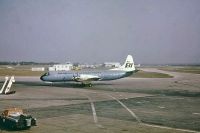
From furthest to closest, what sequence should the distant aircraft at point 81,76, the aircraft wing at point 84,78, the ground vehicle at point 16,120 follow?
the aircraft wing at point 84,78, the distant aircraft at point 81,76, the ground vehicle at point 16,120

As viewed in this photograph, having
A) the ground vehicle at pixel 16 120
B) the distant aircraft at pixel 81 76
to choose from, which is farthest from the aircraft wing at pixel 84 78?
the ground vehicle at pixel 16 120

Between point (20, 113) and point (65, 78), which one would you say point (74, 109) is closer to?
point (20, 113)

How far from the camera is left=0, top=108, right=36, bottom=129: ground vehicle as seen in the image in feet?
101

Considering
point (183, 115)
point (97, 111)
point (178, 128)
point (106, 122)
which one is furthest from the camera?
point (97, 111)

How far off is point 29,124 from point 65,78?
58.2 metres

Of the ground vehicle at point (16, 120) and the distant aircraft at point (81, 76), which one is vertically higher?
the distant aircraft at point (81, 76)

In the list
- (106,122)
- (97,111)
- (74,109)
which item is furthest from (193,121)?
(74,109)

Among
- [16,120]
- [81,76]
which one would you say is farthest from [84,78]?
[16,120]

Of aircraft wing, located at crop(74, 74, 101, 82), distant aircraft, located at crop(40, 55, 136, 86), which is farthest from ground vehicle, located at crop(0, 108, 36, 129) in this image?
aircraft wing, located at crop(74, 74, 101, 82)

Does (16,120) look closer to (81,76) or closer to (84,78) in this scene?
(81,76)

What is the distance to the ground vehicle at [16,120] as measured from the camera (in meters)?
30.7

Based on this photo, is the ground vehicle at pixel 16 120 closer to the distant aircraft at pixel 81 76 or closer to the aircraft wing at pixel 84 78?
the distant aircraft at pixel 81 76

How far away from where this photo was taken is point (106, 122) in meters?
35.9

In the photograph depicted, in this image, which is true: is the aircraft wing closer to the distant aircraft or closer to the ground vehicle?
the distant aircraft
